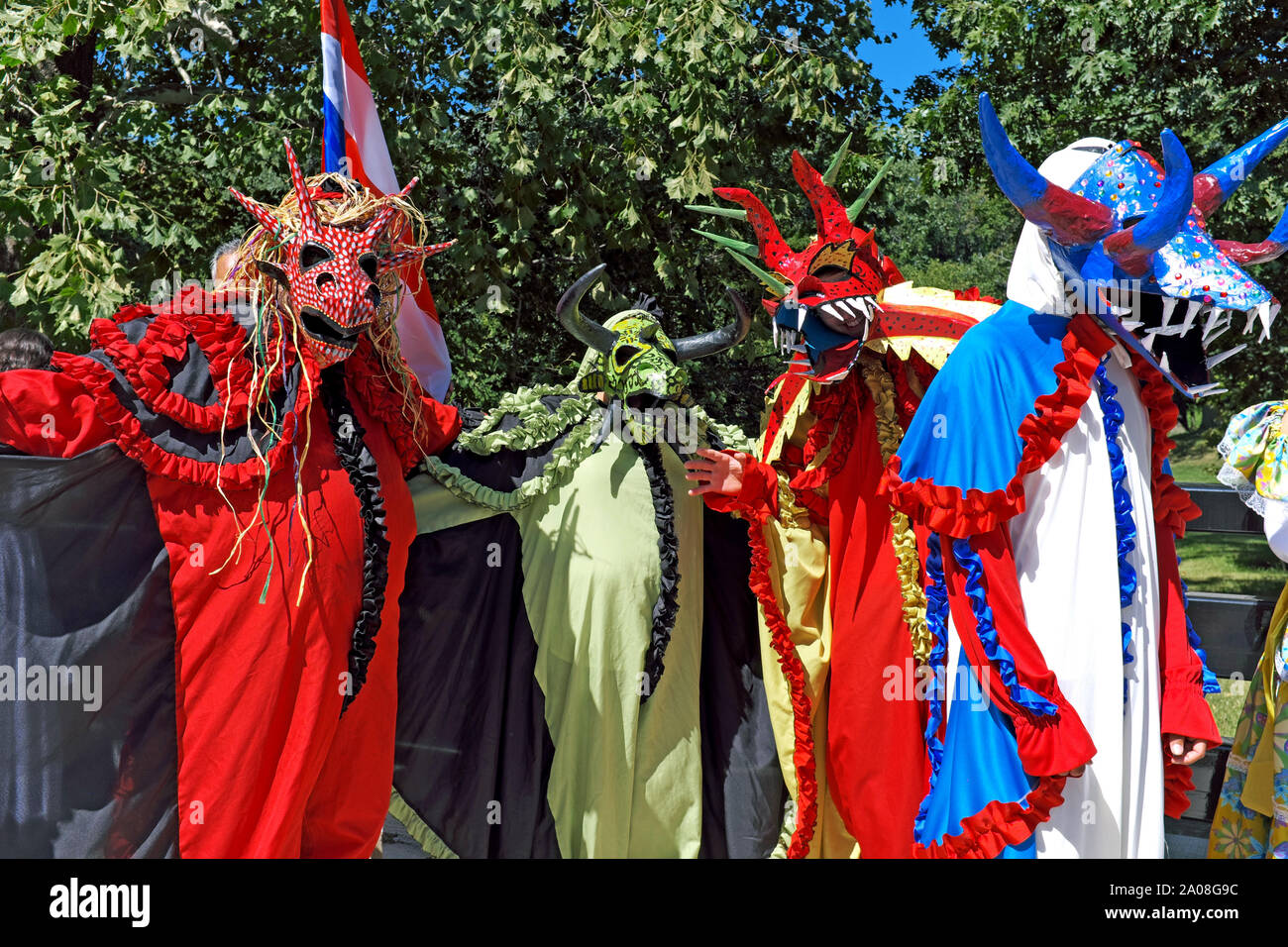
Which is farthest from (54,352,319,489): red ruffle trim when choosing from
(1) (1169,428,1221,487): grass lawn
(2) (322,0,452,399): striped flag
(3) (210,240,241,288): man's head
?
(1) (1169,428,1221,487): grass lawn

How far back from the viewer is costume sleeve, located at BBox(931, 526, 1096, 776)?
2678mm

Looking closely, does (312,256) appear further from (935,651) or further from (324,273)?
(935,651)

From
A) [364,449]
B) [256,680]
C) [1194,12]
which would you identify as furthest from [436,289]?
[1194,12]

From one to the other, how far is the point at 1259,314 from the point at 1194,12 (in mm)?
5034

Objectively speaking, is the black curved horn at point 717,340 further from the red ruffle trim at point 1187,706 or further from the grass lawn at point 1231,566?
the grass lawn at point 1231,566

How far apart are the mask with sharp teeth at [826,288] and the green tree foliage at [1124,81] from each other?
423 cm

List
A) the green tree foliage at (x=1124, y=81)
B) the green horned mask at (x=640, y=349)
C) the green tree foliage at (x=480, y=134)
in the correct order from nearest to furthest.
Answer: the green horned mask at (x=640, y=349)
the green tree foliage at (x=480, y=134)
the green tree foliage at (x=1124, y=81)

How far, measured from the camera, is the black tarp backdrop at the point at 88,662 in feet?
10.0

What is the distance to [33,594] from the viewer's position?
3.07 metres

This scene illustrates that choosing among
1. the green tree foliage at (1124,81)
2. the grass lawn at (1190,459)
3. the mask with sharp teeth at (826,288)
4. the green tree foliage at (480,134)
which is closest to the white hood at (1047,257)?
the mask with sharp teeth at (826,288)

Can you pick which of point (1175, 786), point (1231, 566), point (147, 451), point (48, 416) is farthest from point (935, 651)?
point (1231, 566)

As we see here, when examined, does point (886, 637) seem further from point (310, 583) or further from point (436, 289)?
point (436, 289)

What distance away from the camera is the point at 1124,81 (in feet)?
25.3

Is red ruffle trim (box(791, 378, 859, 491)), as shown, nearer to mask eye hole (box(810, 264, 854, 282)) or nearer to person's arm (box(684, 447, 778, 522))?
person's arm (box(684, 447, 778, 522))
